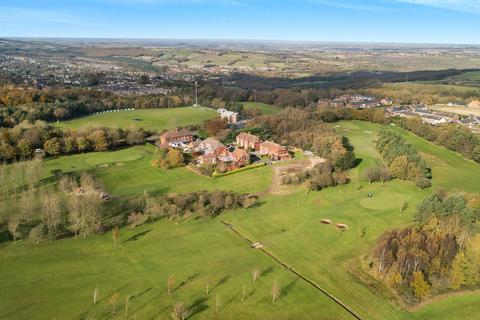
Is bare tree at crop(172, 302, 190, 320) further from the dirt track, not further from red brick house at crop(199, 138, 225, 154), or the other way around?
red brick house at crop(199, 138, 225, 154)

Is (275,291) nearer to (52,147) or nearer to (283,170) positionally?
(283,170)

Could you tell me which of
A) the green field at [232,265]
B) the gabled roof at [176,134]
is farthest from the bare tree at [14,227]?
the gabled roof at [176,134]

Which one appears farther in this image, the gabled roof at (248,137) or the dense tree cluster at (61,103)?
the dense tree cluster at (61,103)

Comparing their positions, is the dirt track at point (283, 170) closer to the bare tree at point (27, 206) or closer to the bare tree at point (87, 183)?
the bare tree at point (87, 183)

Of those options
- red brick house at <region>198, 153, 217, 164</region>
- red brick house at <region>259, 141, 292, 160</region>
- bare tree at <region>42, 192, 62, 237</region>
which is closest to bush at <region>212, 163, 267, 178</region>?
red brick house at <region>198, 153, 217, 164</region>

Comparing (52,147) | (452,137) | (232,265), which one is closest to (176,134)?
(52,147)
